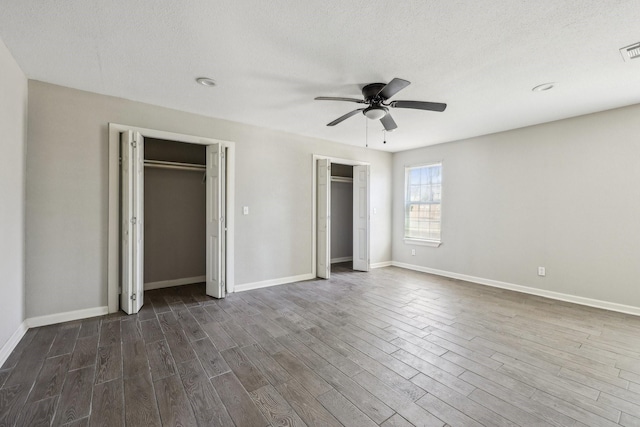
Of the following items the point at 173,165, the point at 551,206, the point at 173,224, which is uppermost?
the point at 173,165

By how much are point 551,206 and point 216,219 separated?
497 centimetres

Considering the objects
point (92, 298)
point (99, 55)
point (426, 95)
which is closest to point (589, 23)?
point (426, 95)

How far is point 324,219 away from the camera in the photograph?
510 cm

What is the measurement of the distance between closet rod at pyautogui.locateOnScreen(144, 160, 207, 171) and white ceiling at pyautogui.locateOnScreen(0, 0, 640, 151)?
38.7 inches

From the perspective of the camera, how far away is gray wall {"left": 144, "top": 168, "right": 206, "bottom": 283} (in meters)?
4.41

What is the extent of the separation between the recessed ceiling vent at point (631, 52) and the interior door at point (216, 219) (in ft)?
14.0

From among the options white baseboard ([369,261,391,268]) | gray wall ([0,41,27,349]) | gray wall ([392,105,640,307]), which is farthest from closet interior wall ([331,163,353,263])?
gray wall ([0,41,27,349])

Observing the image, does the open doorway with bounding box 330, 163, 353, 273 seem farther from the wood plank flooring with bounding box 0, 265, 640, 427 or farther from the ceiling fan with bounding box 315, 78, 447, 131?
the ceiling fan with bounding box 315, 78, 447, 131

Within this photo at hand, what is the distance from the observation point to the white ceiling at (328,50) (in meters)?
1.87

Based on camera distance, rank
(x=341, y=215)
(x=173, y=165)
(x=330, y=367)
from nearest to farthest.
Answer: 1. (x=330, y=367)
2. (x=173, y=165)
3. (x=341, y=215)

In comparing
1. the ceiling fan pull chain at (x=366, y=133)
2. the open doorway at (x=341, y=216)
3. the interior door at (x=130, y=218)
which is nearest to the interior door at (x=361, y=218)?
the ceiling fan pull chain at (x=366, y=133)

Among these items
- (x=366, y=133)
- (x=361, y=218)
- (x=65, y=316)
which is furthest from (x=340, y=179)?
(x=65, y=316)

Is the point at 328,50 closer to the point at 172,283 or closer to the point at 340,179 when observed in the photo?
the point at 340,179

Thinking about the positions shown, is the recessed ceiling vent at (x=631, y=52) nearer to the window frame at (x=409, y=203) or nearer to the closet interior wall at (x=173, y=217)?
the window frame at (x=409, y=203)
